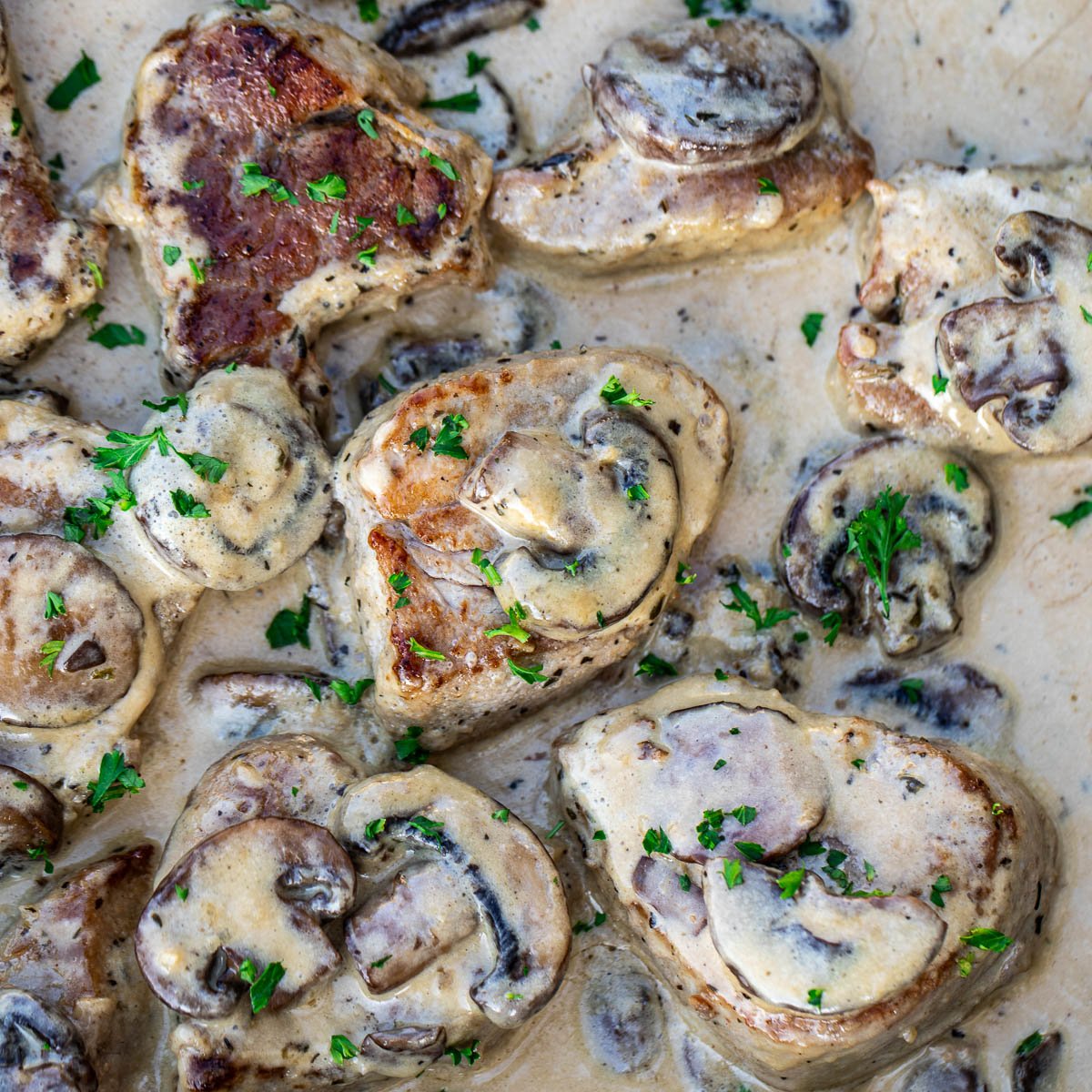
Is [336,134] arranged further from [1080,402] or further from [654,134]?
[1080,402]

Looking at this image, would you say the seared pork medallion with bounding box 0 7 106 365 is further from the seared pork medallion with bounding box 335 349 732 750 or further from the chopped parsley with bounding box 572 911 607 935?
the chopped parsley with bounding box 572 911 607 935

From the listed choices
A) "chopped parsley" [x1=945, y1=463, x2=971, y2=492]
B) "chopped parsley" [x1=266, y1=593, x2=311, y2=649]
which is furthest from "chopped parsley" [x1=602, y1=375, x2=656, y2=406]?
"chopped parsley" [x1=266, y1=593, x2=311, y2=649]

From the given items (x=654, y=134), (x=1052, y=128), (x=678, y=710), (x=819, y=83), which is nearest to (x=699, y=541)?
(x=678, y=710)

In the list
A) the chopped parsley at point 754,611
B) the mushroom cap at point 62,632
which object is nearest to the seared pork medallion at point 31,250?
the mushroom cap at point 62,632

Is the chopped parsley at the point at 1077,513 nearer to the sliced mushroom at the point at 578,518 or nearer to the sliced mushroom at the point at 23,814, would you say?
the sliced mushroom at the point at 578,518

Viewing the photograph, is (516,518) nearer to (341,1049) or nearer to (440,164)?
(440,164)

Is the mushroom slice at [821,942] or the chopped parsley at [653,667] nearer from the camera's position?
the mushroom slice at [821,942]

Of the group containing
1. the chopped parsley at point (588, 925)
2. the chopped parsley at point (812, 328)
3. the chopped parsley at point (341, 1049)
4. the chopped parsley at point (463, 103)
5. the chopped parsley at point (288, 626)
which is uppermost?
the chopped parsley at point (463, 103)
